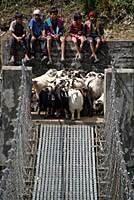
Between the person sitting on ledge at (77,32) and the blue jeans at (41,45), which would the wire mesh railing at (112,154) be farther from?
the blue jeans at (41,45)

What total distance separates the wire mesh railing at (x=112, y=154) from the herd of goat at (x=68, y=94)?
1.69 feet

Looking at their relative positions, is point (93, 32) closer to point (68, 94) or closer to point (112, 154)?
point (68, 94)

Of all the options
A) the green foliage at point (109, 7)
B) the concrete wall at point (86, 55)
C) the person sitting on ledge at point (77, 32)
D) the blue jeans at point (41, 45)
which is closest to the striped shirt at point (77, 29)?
the person sitting on ledge at point (77, 32)

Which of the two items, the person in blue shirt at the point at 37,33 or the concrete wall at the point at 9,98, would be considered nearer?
the concrete wall at the point at 9,98

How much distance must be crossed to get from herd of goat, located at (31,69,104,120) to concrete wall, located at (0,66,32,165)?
0.36m

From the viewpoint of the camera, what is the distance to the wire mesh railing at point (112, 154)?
675 centimetres

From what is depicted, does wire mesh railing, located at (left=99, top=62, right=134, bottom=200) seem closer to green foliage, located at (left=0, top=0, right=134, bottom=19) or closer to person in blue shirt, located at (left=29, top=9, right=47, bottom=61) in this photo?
person in blue shirt, located at (left=29, top=9, right=47, bottom=61)

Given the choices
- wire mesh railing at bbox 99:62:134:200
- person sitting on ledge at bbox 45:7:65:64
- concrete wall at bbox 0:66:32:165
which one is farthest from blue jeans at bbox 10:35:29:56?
wire mesh railing at bbox 99:62:134:200

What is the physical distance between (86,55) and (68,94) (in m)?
1.72

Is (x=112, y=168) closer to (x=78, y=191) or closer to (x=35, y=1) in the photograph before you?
(x=78, y=191)

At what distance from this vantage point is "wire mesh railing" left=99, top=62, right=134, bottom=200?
675 centimetres

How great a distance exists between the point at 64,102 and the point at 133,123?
1.12m

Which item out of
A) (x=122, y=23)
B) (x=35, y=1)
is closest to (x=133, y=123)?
(x=122, y=23)

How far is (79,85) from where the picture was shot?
30.8ft
